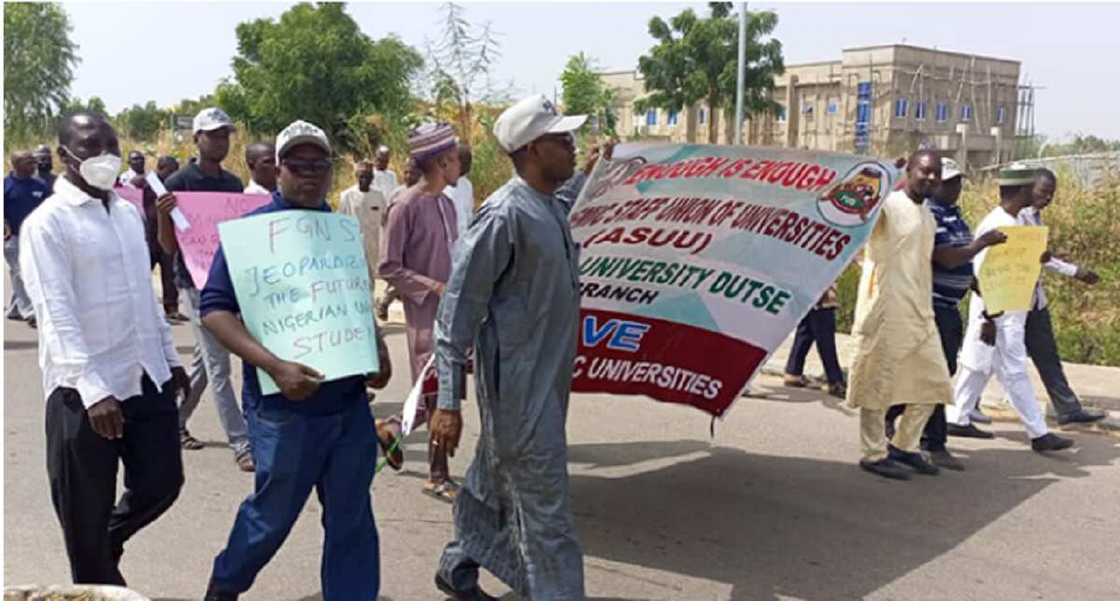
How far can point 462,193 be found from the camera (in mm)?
6984

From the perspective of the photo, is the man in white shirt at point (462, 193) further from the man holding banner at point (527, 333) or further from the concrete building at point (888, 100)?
the concrete building at point (888, 100)

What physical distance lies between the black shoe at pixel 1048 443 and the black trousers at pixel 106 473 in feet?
16.9

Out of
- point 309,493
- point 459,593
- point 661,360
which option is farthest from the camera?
point 661,360

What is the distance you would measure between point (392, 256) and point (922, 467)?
319 centimetres

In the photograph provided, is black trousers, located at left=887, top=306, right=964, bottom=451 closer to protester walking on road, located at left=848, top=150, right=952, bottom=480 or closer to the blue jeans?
protester walking on road, located at left=848, top=150, right=952, bottom=480

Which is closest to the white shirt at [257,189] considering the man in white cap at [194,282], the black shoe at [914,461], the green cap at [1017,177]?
the man in white cap at [194,282]

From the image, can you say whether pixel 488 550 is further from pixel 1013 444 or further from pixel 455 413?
pixel 1013 444

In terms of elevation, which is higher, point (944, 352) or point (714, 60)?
point (714, 60)

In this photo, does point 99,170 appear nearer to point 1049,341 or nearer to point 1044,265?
point 1044,265

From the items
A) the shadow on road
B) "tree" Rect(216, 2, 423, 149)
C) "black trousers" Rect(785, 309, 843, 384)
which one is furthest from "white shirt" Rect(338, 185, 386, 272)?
"tree" Rect(216, 2, 423, 149)

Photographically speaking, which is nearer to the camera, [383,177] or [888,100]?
[383,177]

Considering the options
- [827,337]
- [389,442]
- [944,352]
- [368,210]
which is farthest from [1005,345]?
[368,210]

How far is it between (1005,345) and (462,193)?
12.0 ft

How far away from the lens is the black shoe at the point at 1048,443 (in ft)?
21.3
